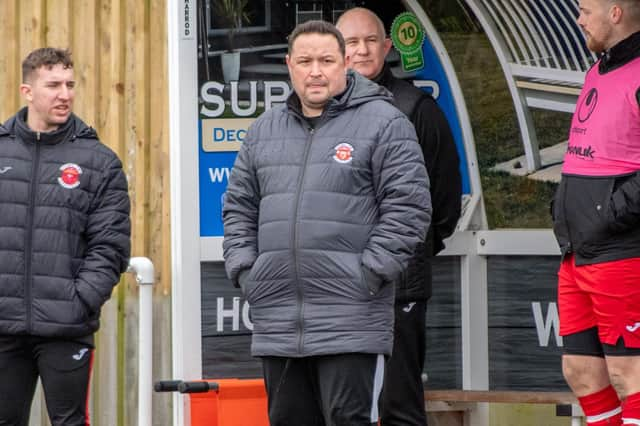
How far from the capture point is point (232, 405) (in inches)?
258

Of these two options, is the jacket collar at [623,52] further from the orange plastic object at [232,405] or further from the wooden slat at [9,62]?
the wooden slat at [9,62]

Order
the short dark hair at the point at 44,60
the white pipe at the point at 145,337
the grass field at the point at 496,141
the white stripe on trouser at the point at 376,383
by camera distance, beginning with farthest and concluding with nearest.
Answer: the grass field at the point at 496,141, the white pipe at the point at 145,337, the short dark hair at the point at 44,60, the white stripe on trouser at the point at 376,383

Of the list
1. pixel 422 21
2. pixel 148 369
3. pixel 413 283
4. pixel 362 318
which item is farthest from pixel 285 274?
pixel 422 21

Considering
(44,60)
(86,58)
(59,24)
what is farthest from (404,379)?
(59,24)

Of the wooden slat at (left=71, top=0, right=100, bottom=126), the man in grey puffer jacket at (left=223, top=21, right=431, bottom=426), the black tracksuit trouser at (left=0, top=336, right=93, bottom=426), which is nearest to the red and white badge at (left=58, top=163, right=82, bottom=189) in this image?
the black tracksuit trouser at (left=0, top=336, right=93, bottom=426)

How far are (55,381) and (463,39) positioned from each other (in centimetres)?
260

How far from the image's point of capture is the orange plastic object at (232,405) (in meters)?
6.55

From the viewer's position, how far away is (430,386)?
23.1ft

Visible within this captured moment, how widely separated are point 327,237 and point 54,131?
4.71 feet

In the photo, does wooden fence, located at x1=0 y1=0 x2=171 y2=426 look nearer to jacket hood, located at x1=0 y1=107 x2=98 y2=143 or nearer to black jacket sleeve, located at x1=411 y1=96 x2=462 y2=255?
jacket hood, located at x1=0 y1=107 x2=98 y2=143

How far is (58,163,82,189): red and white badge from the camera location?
19.3 ft

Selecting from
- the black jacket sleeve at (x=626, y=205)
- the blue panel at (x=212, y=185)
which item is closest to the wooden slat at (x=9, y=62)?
the blue panel at (x=212, y=185)

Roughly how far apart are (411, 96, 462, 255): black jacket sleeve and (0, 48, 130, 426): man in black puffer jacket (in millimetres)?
1331

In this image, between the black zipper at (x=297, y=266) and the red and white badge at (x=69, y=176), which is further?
the red and white badge at (x=69, y=176)
